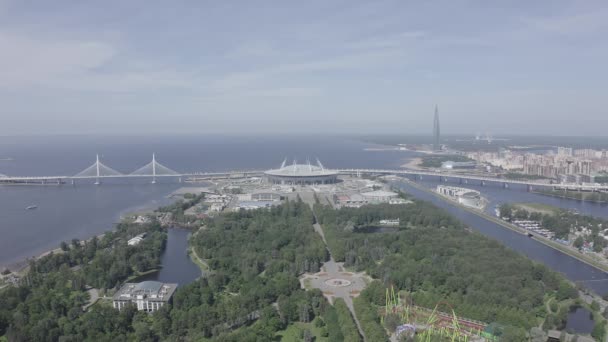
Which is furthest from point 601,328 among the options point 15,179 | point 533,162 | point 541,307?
point 15,179

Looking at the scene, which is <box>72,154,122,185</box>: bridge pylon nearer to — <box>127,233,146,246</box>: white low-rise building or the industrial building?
<box>127,233,146,246</box>: white low-rise building

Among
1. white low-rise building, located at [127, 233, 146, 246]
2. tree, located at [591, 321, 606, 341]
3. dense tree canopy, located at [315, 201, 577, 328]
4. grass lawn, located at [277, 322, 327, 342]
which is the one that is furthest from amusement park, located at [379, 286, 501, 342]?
white low-rise building, located at [127, 233, 146, 246]

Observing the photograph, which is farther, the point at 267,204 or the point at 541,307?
the point at 267,204

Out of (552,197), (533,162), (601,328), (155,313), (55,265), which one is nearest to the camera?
(601,328)

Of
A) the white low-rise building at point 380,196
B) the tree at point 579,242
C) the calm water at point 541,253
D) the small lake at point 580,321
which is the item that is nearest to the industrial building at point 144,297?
the small lake at point 580,321

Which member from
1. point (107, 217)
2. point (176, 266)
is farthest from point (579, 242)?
point (107, 217)

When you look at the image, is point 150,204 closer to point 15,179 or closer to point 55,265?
point 55,265
